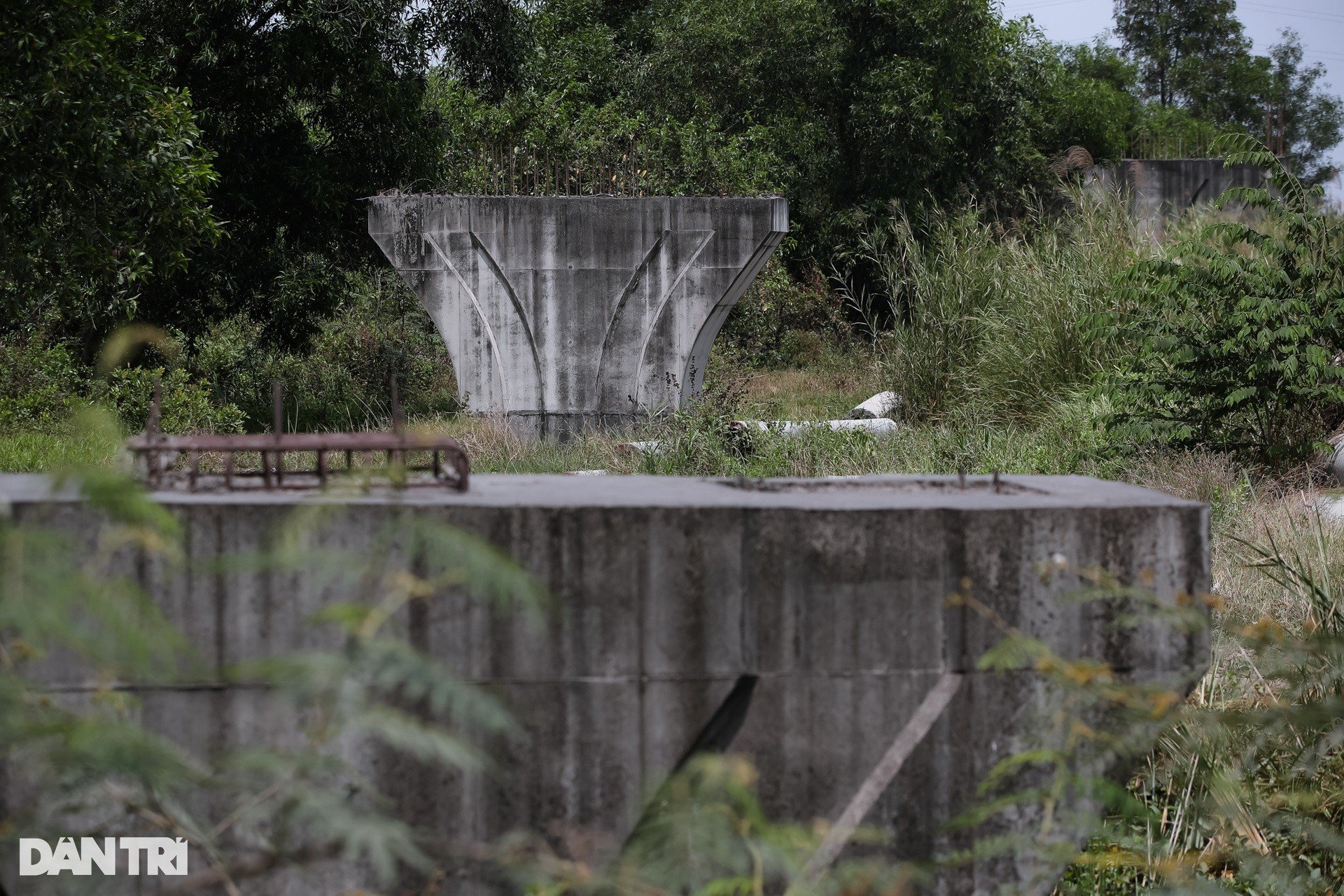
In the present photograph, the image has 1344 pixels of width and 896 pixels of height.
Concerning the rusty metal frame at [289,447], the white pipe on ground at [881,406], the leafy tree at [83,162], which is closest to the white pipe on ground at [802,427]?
the white pipe on ground at [881,406]

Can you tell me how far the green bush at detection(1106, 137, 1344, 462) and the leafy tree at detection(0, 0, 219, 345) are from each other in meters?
7.01

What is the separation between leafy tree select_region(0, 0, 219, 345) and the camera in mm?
8422

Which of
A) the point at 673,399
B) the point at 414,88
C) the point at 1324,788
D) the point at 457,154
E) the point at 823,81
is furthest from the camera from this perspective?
the point at 823,81

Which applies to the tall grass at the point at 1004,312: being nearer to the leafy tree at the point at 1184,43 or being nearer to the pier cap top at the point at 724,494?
the pier cap top at the point at 724,494

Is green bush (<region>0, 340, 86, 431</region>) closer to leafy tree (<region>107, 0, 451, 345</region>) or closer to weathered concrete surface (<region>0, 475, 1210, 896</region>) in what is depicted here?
leafy tree (<region>107, 0, 451, 345</region>)

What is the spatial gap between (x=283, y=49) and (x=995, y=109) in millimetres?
13056

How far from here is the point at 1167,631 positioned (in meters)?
2.84

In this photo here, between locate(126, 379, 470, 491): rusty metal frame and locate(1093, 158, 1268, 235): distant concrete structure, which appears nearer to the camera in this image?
locate(126, 379, 470, 491): rusty metal frame

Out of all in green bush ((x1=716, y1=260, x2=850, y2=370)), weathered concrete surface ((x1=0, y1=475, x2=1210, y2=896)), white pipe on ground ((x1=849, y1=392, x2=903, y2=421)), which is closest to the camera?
weathered concrete surface ((x1=0, y1=475, x2=1210, y2=896))

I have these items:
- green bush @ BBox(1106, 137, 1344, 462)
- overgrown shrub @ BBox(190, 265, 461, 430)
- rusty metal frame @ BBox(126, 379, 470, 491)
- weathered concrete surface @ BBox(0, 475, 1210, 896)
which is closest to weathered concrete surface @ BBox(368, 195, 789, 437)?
overgrown shrub @ BBox(190, 265, 461, 430)

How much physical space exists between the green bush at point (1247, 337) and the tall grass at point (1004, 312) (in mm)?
1655

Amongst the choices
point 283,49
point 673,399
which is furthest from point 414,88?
point 673,399

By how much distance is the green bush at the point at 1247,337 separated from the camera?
7004 mm

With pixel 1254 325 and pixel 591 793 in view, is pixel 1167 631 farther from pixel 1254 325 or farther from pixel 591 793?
pixel 1254 325
